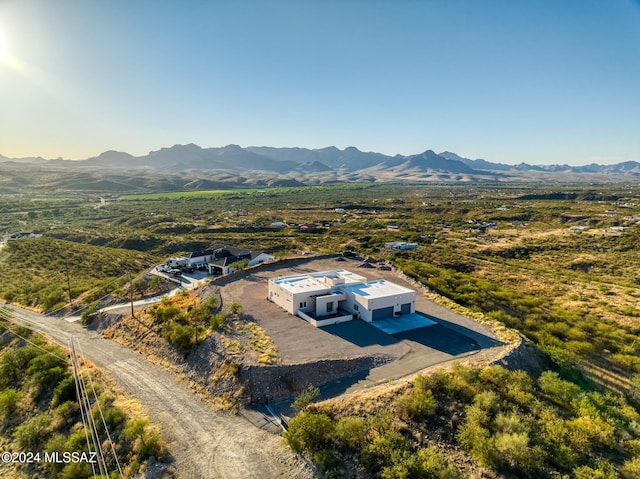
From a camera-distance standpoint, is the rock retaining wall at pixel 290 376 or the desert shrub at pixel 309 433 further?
the rock retaining wall at pixel 290 376

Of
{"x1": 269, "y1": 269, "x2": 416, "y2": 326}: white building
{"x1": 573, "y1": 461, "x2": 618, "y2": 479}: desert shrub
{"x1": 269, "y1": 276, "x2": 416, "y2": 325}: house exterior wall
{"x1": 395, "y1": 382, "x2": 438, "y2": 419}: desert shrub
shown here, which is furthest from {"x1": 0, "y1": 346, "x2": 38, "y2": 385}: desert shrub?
{"x1": 573, "y1": 461, "x2": 618, "y2": 479}: desert shrub

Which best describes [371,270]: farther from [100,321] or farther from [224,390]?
[100,321]

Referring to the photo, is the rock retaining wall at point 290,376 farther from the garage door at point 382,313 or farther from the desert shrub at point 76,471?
the desert shrub at point 76,471

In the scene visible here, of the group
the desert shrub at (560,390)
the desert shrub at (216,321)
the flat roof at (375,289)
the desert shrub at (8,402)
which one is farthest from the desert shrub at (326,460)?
the desert shrub at (8,402)

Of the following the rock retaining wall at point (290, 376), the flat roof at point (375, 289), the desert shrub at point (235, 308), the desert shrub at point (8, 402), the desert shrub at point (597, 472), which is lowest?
the desert shrub at point (8, 402)

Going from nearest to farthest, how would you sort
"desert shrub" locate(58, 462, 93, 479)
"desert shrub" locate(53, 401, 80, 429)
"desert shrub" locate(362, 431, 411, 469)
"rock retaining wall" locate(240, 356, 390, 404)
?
"desert shrub" locate(362, 431, 411, 469), "desert shrub" locate(58, 462, 93, 479), "desert shrub" locate(53, 401, 80, 429), "rock retaining wall" locate(240, 356, 390, 404)

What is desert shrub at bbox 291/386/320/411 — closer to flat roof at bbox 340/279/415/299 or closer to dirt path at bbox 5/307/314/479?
dirt path at bbox 5/307/314/479

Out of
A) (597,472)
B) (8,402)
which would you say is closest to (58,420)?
(8,402)
